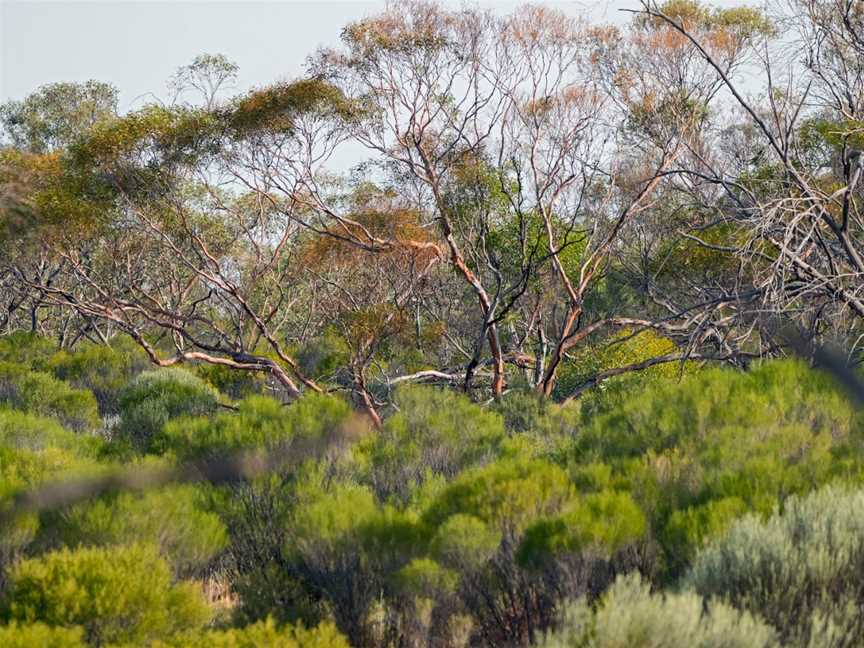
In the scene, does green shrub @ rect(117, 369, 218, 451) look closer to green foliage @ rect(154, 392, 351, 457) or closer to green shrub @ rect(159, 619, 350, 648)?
green foliage @ rect(154, 392, 351, 457)

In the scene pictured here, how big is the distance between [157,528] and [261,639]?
7.35 feet

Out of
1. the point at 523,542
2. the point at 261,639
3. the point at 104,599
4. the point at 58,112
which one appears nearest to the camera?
the point at 261,639

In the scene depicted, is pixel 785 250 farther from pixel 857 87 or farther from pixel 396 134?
pixel 396 134

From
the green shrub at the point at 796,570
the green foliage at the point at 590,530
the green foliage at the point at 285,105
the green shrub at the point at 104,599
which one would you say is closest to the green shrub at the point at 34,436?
the green shrub at the point at 104,599

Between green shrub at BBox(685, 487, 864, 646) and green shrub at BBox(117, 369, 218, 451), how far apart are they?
26.6 ft

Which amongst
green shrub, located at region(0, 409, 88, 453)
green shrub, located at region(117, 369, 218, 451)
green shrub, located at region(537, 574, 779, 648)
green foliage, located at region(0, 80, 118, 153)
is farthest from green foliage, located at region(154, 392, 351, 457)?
green foliage, located at region(0, 80, 118, 153)

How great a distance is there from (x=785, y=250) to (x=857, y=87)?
5.13 metres

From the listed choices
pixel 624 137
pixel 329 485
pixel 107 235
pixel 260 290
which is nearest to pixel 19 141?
pixel 260 290

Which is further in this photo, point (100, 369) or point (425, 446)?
point (100, 369)

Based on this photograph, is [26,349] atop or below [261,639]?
atop

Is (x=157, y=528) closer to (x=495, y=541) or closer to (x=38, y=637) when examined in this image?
(x=38, y=637)

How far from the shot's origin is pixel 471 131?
19.1 meters

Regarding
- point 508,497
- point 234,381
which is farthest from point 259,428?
point 234,381

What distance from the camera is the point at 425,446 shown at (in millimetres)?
10094
